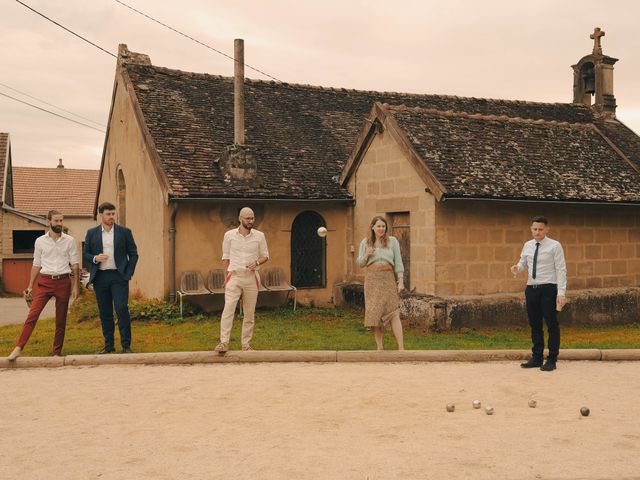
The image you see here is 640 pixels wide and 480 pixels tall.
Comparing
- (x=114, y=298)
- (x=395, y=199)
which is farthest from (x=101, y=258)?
(x=395, y=199)

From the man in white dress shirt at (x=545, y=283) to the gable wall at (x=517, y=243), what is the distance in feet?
16.0

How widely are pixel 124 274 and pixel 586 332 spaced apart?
905 centimetres

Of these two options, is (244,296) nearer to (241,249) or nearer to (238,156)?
(241,249)

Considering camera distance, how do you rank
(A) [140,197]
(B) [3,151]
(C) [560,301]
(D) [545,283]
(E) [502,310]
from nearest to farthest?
1. (C) [560,301]
2. (D) [545,283]
3. (E) [502,310]
4. (A) [140,197]
5. (B) [3,151]

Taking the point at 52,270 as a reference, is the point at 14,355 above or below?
below

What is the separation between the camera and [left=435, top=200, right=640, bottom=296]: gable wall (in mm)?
14242

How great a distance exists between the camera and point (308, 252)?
703 inches

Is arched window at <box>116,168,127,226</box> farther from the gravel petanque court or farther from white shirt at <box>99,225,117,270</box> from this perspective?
the gravel petanque court

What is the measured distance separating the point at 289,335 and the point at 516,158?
6338 millimetres

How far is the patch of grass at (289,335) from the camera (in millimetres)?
11297

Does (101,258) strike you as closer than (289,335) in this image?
Yes

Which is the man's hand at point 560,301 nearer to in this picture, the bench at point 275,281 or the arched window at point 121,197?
the bench at point 275,281

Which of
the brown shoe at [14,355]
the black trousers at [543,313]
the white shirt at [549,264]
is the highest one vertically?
the white shirt at [549,264]

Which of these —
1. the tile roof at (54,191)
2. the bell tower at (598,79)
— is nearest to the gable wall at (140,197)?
the bell tower at (598,79)
